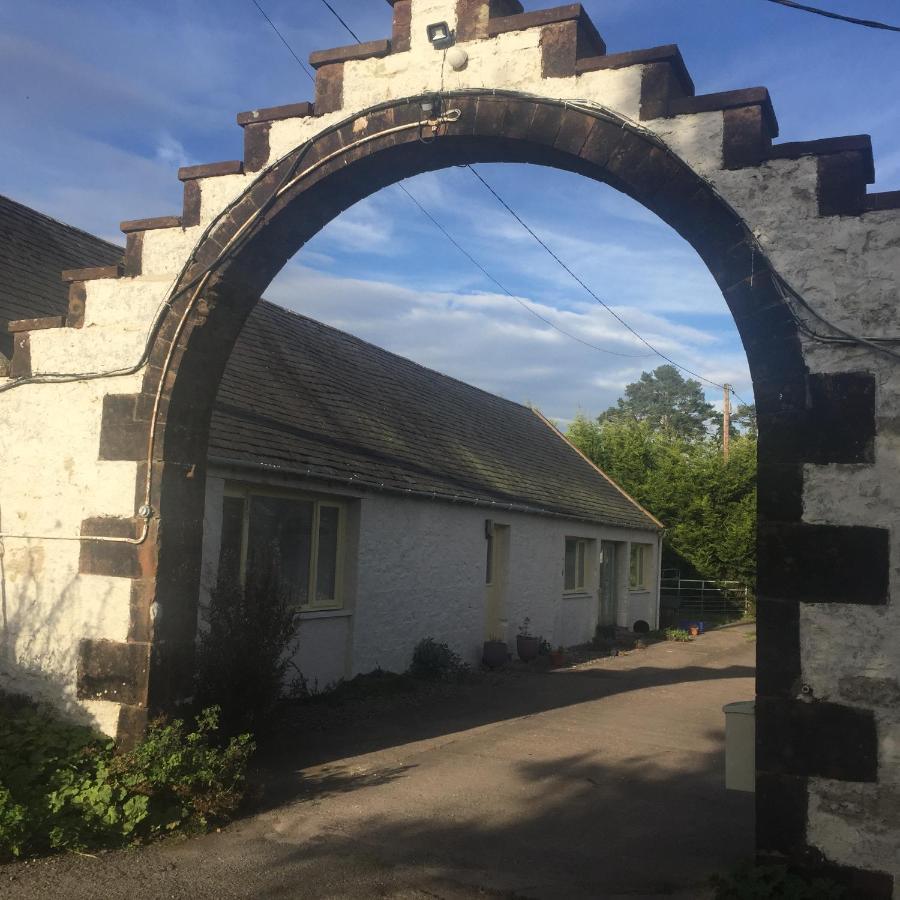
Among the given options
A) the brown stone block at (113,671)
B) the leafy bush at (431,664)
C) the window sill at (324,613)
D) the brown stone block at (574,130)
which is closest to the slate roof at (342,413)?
the window sill at (324,613)

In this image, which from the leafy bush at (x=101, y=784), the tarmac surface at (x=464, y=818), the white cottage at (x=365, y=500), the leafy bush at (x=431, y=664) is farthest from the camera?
the leafy bush at (x=431, y=664)

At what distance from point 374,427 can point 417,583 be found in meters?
2.57

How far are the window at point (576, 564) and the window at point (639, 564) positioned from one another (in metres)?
3.63

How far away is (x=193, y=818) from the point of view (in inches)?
243

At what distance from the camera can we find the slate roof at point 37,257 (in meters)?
10.4

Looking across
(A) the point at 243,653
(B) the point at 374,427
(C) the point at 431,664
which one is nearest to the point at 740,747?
(A) the point at 243,653

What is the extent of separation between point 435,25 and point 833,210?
287cm

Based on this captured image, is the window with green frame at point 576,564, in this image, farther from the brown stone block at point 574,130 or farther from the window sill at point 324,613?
the brown stone block at point 574,130

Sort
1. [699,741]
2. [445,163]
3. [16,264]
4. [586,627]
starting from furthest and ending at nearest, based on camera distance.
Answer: [586,627] → [16,264] → [699,741] → [445,163]

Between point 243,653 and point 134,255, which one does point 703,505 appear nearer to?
point 243,653

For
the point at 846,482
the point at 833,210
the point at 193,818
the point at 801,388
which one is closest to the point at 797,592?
the point at 846,482

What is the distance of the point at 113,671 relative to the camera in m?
6.73

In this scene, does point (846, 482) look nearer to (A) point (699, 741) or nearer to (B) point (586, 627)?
(A) point (699, 741)

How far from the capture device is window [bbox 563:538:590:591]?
19938mm
